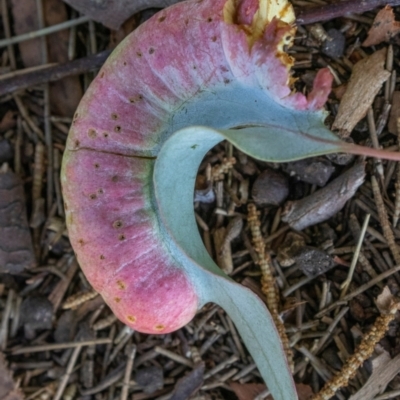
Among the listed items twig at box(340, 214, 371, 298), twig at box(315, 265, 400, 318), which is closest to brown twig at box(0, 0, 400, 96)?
twig at box(340, 214, 371, 298)

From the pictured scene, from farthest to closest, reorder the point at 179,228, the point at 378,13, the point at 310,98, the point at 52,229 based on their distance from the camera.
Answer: the point at 52,229 < the point at 378,13 < the point at 179,228 < the point at 310,98

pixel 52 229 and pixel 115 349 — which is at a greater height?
pixel 52 229

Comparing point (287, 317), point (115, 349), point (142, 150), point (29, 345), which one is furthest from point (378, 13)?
point (29, 345)

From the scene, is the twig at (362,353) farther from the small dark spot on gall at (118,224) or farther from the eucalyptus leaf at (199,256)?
the small dark spot on gall at (118,224)

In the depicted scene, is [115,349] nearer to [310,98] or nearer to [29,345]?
[29,345]

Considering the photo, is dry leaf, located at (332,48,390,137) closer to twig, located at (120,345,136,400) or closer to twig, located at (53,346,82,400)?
twig, located at (120,345,136,400)

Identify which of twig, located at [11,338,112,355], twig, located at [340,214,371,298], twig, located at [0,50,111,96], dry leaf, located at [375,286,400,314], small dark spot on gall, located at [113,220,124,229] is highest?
twig, located at [0,50,111,96]

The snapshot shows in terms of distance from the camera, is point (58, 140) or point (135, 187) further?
point (58, 140)
